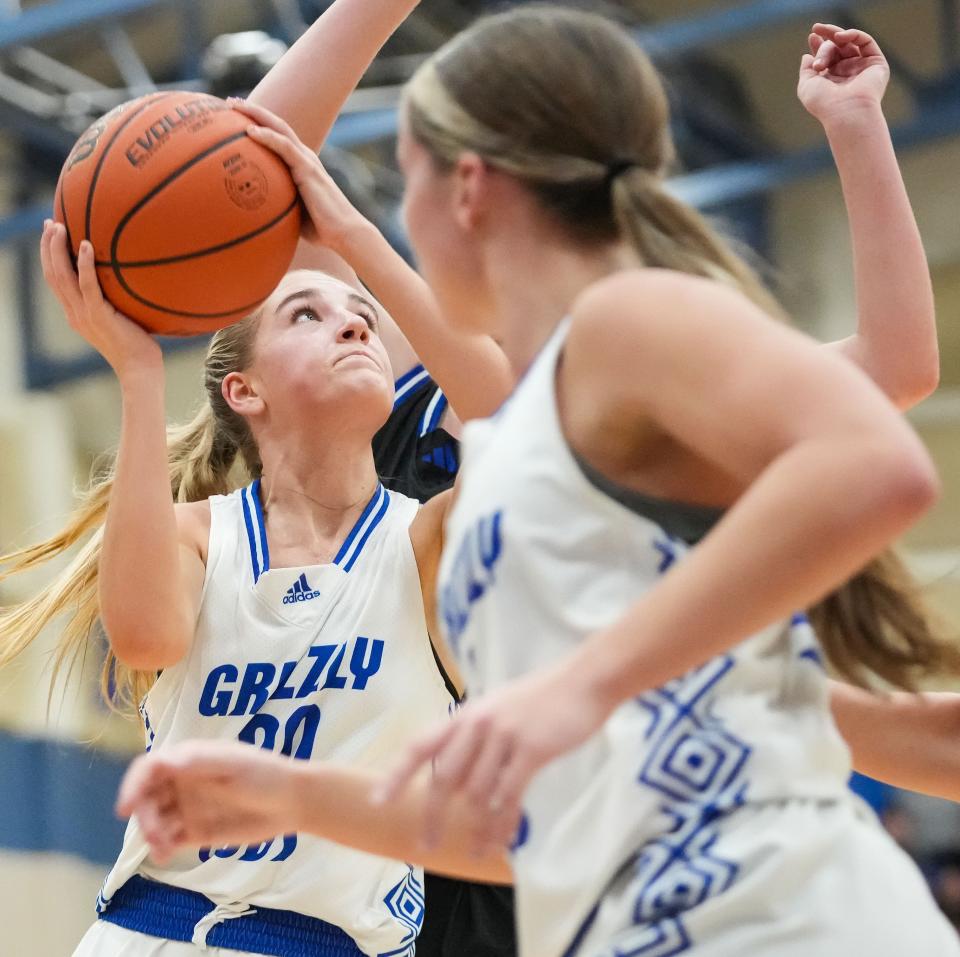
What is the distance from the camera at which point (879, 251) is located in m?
2.41

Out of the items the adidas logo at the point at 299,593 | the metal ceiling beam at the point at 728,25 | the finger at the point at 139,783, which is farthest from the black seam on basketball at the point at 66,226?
the metal ceiling beam at the point at 728,25

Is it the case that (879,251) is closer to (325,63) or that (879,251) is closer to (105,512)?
(325,63)

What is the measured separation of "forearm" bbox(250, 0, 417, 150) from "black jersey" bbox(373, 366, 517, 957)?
26.2 inches

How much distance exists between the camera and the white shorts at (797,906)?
1.45m

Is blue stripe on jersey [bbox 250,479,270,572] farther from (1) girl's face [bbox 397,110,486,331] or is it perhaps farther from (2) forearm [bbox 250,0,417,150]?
(1) girl's face [bbox 397,110,486,331]

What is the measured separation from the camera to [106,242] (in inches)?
97.1

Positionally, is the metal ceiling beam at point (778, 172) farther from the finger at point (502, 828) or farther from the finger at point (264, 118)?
the finger at point (502, 828)

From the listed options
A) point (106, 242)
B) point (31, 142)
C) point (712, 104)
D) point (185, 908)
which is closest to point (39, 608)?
point (185, 908)

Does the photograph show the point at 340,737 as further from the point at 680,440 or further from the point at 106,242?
the point at 680,440

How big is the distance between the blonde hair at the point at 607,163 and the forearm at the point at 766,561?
0.32m

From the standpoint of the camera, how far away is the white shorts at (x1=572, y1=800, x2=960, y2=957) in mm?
1450

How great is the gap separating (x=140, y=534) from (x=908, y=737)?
4.09ft

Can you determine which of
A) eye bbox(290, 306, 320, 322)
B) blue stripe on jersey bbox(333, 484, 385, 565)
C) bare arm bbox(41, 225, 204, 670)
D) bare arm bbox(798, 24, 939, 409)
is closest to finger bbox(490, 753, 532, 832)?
bare arm bbox(798, 24, 939, 409)

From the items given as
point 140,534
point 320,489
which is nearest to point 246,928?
point 140,534
